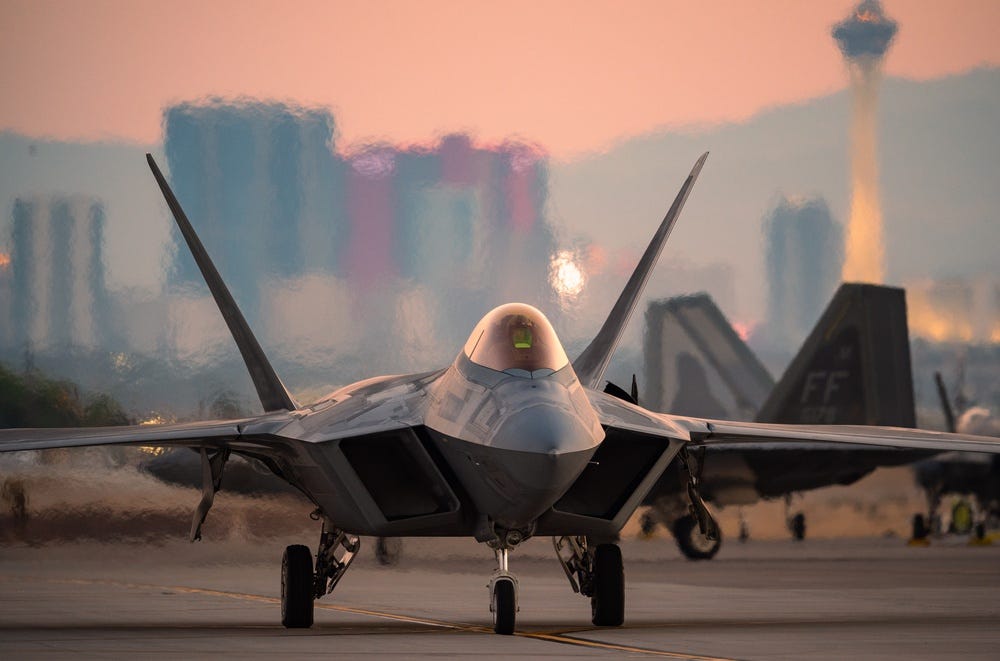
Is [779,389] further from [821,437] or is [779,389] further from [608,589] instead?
[608,589]

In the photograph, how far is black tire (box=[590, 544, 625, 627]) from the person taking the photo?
10500mm

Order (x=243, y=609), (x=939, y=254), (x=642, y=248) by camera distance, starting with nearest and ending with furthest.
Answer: (x=243, y=609) < (x=642, y=248) < (x=939, y=254)

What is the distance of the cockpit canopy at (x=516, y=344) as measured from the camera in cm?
939

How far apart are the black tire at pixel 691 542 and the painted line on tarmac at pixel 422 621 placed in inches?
267

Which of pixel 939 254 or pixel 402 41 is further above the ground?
pixel 402 41

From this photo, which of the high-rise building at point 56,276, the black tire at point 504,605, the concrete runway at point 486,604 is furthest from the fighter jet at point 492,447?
the high-rise building at point 56,276

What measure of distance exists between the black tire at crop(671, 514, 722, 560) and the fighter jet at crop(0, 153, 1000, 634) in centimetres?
839

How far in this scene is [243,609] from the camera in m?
12.6

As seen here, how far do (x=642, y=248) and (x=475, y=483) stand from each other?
33.4 feet

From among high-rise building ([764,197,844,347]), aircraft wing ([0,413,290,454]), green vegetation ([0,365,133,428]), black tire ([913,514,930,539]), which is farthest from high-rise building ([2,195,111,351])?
black tire ([913,514,930,539])

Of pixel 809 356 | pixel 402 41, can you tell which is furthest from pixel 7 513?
pixel 809 356

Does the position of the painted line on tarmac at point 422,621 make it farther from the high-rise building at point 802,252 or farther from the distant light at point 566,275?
the high-rise building at point 802,252

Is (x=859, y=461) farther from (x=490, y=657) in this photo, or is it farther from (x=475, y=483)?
(x=490, y=657)

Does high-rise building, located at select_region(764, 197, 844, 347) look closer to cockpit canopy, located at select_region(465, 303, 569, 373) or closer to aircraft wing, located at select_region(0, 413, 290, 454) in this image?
aircraft wing, located at select_region(0, 413, 290, 454)
